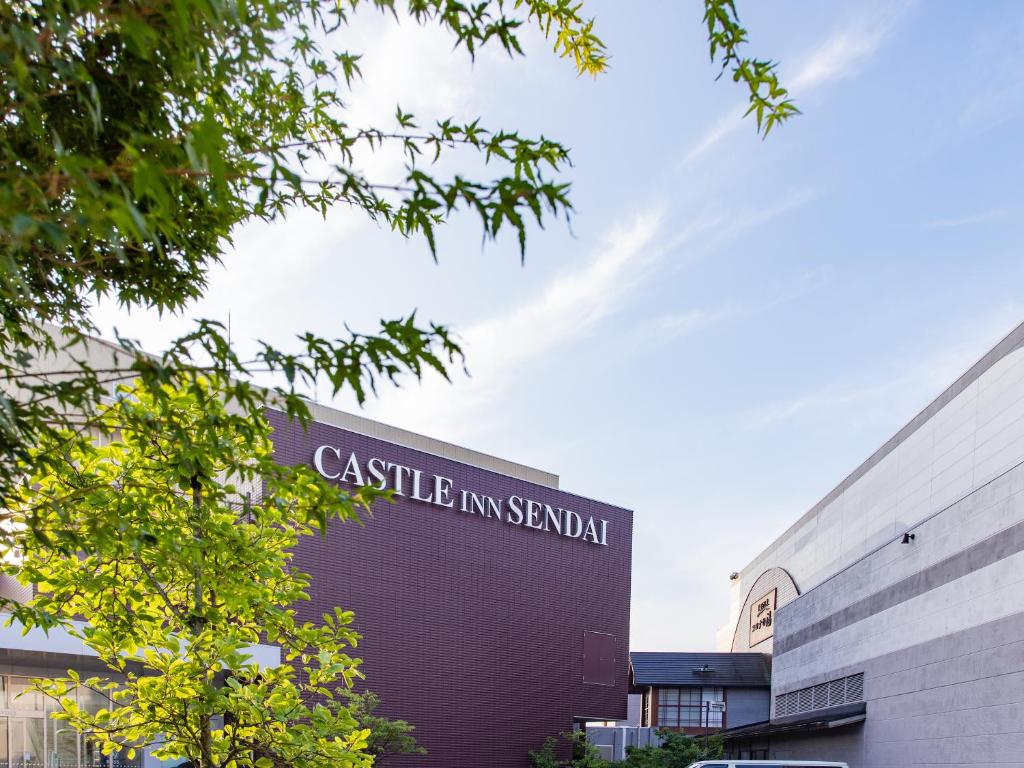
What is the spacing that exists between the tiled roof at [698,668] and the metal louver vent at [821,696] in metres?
9.30

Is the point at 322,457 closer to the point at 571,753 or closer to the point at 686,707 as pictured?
the point at 571,753

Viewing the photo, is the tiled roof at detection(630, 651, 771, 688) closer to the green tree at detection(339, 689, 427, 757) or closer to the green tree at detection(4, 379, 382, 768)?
the green tree at detection(339, 689, 427, 757)

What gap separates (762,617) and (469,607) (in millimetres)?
28047

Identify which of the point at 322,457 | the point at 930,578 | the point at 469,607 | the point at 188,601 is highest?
the point at 322,457

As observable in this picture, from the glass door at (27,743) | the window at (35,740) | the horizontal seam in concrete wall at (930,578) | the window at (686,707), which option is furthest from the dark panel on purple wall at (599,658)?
the glass door at (27,743)

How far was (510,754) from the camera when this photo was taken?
3269 centimetres

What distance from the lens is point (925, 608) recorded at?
24.5 metres

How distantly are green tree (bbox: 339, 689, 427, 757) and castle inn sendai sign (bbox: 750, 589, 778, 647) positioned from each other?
28.9m

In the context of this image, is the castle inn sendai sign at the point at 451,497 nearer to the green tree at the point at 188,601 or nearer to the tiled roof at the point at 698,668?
the tiled roof at the point at 698,668

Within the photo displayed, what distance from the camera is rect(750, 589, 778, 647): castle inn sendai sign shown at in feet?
175

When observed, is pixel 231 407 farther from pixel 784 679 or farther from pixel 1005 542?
pixel 784 679

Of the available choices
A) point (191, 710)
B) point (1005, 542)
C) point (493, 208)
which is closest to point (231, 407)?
point (1005, 542)

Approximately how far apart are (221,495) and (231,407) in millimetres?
21055

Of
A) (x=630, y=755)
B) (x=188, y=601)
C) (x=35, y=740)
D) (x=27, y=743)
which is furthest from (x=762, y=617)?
(x=188, y=601)
